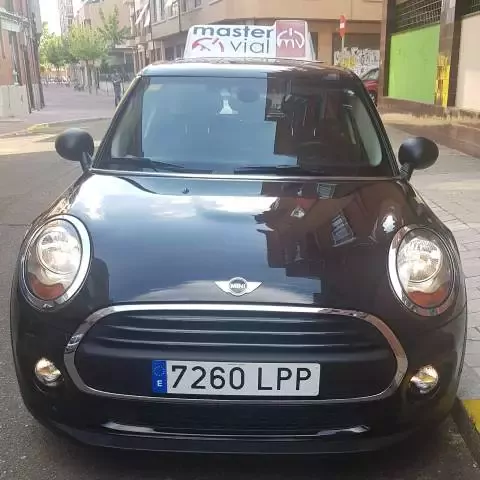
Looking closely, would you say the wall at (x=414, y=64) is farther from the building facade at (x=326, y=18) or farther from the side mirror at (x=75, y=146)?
the side mirror at (x=75, y=146)

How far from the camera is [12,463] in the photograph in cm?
258

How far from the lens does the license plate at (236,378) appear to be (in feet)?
7.11

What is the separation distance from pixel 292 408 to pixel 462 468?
0.89 m

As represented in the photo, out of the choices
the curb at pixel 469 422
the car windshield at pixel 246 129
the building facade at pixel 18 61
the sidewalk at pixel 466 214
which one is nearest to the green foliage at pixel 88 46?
the building facade at pixel 18 61

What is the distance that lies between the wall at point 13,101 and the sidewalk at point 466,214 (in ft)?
48.4

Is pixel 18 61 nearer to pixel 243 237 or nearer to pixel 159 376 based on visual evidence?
pixel 243 237

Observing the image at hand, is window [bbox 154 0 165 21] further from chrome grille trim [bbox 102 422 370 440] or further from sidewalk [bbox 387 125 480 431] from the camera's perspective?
chrome grille trim [bbox 102 422 370 440]

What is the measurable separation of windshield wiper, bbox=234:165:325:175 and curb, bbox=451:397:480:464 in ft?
4.13

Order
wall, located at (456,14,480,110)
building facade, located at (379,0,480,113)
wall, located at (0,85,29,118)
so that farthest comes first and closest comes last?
wall, located at (0,85,29,118) < building facade, located at (379,0,480,113) < wall, located at (456,14,480,110)

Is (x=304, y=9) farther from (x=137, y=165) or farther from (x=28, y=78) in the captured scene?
(x=137, y=165)

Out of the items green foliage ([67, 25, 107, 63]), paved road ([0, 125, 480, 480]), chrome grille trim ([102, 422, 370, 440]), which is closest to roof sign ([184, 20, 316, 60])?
paved road ([0, 125, 480, 480])

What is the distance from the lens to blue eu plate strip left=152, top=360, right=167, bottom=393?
217 cm

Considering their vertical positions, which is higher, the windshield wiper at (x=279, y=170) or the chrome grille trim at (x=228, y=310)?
the windshield wiper at (x=279, y=170)

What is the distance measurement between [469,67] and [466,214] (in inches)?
199
